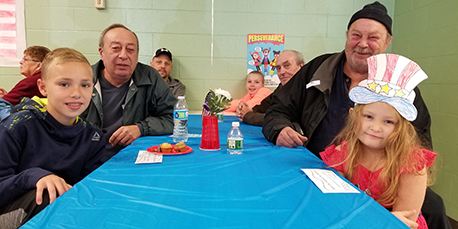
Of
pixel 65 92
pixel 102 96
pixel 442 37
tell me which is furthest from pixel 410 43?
pixel 65 92

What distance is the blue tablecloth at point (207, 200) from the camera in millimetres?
792

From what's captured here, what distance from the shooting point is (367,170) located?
4.25ft

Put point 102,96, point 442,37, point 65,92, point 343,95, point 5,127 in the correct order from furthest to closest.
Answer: point 442,37 → point 102,96 → point 343,95 → point 65,92 → point 5,127

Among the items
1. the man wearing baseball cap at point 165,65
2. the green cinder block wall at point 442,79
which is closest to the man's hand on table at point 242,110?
the man wearing baseball cap at point 165,65

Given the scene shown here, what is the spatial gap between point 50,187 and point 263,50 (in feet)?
10.7

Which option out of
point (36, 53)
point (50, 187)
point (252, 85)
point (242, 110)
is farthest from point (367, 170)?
point (36, 53)

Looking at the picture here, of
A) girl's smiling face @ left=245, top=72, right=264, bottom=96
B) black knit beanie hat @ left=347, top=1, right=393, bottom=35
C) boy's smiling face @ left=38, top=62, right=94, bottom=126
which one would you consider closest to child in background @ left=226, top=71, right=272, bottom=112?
girl's smiling face @ left=245, top=72, right=264, bottom=96

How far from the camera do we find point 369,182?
127cm

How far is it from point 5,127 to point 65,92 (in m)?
0.27

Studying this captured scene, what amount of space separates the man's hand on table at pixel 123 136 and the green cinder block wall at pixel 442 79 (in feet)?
8.35

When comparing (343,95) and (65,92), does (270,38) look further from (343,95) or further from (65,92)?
(65,92)

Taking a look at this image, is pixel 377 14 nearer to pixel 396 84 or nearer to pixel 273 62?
pixel 396 84

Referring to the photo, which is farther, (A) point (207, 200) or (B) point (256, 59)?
(B) point (256, 59)

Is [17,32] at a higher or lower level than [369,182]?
higher
